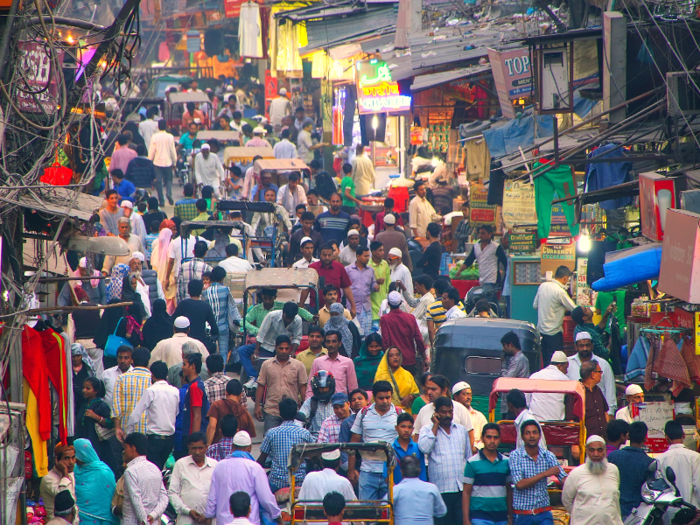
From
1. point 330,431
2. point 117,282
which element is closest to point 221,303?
point 117,282

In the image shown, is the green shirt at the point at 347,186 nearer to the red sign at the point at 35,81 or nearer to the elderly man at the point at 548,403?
the elderly man at the point at 548,403

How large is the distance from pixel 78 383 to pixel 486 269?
7203 millimetres

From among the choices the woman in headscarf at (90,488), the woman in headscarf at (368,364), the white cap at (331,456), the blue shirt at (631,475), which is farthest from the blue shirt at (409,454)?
the woman in headscarf at (90,488)

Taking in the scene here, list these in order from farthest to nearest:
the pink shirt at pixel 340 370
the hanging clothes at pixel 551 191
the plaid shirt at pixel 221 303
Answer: the hanging clothes at pixel 551 191 → the plaid shirt at pixel 221 303 → the pink shirt at pixel 340 370

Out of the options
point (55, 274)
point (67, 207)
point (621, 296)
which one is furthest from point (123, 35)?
point (621, 296)

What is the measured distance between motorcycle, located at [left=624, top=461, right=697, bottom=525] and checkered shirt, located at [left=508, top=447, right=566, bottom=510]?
895mm

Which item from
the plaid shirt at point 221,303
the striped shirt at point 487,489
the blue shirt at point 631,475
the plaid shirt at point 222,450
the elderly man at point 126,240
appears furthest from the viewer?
the elderly man at point 126,240

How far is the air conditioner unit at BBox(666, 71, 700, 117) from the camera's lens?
1053 centimetres

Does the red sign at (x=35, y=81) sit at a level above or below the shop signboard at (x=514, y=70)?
below

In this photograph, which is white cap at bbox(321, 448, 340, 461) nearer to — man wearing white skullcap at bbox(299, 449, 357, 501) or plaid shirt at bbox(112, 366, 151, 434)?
man wearing white skullcap at bbox(299, 449, 357, 501)

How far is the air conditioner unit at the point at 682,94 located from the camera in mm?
10531

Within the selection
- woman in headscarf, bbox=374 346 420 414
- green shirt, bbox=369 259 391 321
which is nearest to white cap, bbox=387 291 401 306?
woman in headscarf, bbox=374 346 420 414

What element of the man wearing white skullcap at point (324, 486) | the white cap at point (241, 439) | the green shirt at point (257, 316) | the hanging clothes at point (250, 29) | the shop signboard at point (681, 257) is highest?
the hanging clothes at point (250, 29)

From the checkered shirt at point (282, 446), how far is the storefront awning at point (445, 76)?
8.78 meters
